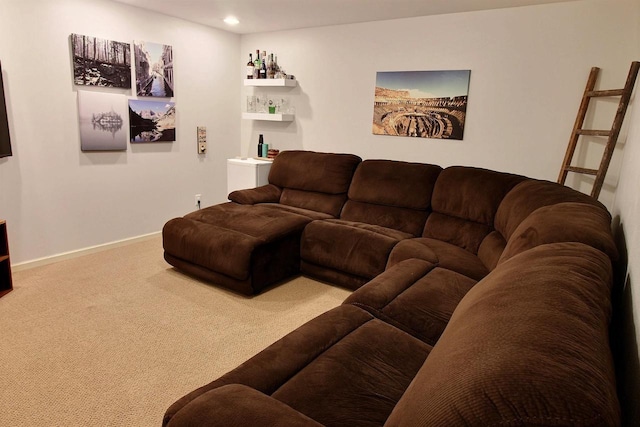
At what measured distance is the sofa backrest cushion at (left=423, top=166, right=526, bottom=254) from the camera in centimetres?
296

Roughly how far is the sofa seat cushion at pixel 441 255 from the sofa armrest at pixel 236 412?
1694 mm

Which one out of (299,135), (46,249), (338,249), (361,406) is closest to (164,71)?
(299,135)

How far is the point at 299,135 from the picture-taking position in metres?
4.98

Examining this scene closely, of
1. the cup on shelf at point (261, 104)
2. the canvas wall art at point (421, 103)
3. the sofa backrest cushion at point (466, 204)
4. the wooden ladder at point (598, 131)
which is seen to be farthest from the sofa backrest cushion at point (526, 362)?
the cup on shelf at point (261, 104)

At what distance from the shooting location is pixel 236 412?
1088mm

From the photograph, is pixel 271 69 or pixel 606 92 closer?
pixel 606 92

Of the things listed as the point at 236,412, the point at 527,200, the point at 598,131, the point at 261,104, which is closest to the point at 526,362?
the point at 236,412

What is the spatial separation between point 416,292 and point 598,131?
2.15m

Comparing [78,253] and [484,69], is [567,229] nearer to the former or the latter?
[484,69]

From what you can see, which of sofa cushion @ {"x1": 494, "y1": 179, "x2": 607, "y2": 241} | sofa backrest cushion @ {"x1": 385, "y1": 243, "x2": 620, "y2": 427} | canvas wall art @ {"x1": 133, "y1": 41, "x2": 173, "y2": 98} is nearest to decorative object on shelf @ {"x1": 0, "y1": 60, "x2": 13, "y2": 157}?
canvas wall art @ {"x1": 133, "y1": 41, "x2": 173, "y2": 98}

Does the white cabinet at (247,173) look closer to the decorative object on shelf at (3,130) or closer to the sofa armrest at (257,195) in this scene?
the sofa armrest at (257,195)

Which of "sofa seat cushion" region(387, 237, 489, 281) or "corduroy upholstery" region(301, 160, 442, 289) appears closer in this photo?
"sofa seat cushion" region(387, 237, 489, 281)

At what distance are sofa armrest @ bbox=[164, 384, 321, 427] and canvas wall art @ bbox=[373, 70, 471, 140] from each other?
3367mm

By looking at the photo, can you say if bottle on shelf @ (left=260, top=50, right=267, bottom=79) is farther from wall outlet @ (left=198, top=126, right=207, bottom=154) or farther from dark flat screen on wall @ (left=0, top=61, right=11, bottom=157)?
dark flat screen on wall @ (left=0, top=61, right=11, bottom=157)
